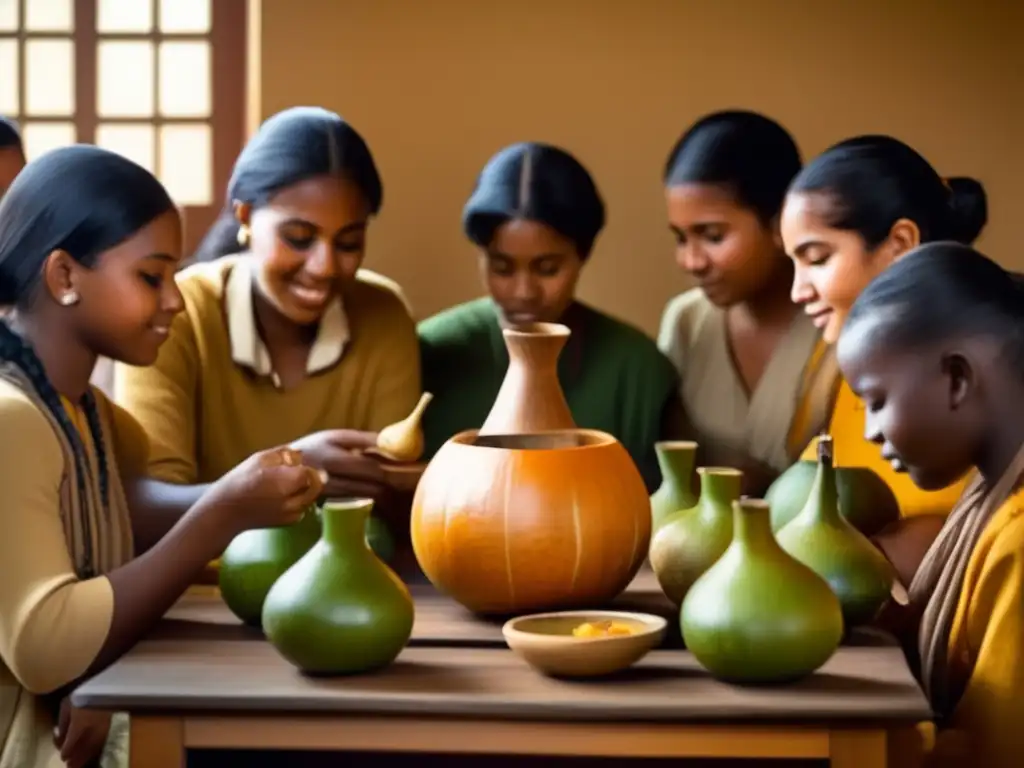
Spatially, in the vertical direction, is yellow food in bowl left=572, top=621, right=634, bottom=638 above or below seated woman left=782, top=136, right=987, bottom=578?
below

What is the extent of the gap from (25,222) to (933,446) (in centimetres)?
107

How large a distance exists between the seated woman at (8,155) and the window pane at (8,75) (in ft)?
2.09

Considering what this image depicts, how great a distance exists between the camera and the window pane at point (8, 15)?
3420 millimetres

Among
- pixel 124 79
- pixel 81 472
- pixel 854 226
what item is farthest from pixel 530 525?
pixel 124 79

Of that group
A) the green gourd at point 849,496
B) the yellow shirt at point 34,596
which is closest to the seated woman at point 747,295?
the green gourd at point 849,496

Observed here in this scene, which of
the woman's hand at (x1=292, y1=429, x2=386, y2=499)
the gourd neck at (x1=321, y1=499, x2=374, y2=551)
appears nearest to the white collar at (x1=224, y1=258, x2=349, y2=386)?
the woman's hand at (x1=292, y1=429, x2=386, y2=499)

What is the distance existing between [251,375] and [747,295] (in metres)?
0.86

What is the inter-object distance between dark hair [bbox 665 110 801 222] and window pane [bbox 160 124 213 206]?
3.79 feet

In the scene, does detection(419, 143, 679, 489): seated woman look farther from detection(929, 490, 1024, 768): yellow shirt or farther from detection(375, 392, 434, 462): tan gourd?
detection(929, 490, 1024, 768): yellow shirt

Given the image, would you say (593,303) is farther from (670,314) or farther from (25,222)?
(25,222)

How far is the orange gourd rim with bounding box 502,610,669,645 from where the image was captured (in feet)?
4.72

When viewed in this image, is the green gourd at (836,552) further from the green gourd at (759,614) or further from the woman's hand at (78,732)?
the woman's hand at (78,732)

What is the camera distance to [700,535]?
167 cm

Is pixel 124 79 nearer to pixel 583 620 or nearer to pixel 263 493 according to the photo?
pixel 263 493
